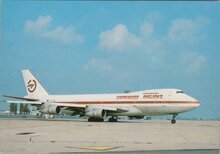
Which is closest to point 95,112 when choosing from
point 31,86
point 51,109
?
point 51,109

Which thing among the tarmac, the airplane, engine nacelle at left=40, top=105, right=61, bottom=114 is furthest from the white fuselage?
the tarmac

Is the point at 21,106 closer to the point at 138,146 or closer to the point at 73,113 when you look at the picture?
the point at 73,113

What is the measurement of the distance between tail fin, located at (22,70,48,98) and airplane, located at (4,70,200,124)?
228 cm

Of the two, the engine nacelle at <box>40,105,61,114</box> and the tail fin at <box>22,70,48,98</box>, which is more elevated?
the tail fin at <box>22,70,48,98</box>

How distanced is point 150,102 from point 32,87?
660 inches

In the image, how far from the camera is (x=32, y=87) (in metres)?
45.9

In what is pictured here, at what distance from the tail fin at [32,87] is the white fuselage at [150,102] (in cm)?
875

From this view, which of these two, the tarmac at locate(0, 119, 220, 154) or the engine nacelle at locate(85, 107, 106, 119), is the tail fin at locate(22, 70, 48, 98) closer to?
the engine nacelle at locate(85, 107, 106, 119)

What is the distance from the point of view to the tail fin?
45.7 metres

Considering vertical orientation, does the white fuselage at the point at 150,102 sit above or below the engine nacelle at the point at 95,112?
above

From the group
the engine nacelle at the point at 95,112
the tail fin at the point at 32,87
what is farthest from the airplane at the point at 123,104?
the tail fin at the point at 32,87

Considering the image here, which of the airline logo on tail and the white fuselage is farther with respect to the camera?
the airline logo on tail

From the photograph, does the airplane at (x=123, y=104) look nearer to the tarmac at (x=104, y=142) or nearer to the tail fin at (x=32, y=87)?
the tail fin at (x=32, y=87)

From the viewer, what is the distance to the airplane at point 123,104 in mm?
35062
